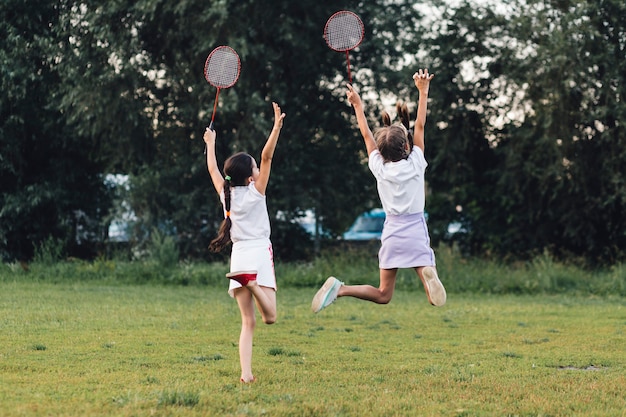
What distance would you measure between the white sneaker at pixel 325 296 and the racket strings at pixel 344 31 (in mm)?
2688

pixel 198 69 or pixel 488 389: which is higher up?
pixel 198 69

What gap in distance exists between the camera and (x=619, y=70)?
2175 cm

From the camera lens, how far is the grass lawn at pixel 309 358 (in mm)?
7121

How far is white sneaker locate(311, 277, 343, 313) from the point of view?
831cm

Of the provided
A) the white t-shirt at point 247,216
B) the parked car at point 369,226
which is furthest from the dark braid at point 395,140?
the parked car at point 369,226

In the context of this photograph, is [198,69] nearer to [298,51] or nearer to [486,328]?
[298,51]

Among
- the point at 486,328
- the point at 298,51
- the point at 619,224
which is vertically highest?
the point at 298,51

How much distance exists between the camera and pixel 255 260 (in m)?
7.92

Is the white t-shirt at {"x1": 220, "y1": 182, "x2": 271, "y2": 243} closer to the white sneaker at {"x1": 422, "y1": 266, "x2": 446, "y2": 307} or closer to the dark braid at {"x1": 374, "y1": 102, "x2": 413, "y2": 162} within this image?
the dark braid at {"x1": 374, "y1": 102, "x2": 413, "y2": 162}

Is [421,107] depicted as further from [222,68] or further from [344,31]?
[222,68]

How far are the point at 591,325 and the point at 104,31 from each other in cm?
1319

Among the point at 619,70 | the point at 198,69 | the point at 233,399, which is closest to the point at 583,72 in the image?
the point at 619,70

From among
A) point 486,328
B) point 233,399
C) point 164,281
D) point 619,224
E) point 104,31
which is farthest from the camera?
point 619,224

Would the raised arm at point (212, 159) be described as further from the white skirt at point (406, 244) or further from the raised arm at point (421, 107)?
the raised arm at point (421, 107)
